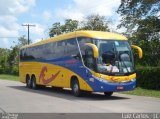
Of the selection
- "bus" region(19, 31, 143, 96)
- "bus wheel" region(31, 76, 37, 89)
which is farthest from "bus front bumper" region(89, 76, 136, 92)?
"bus wheel" region(31, 76, 37, 89)

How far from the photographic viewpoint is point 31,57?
30750mm

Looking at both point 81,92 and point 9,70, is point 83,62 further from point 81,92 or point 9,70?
point 9,70

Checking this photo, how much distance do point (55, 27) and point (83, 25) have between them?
25.0 metres

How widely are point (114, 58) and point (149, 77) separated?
9365mm

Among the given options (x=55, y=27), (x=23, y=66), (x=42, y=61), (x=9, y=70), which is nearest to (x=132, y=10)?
(x=23, y=66)

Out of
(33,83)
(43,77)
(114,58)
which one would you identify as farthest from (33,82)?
(114,58)

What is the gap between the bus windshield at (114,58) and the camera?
19.9 m

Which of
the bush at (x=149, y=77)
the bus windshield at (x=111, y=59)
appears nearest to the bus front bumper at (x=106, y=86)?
the bus windshield at (x=111, y=59)

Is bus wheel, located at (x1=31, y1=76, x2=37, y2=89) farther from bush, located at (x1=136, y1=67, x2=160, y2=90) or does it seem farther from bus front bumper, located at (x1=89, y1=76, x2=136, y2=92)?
bus front bumper, located at (x1=89, y1=76, x2=136, y2=92)

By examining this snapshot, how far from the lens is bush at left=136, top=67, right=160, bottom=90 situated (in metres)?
27.9

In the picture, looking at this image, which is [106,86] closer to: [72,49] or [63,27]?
[72,49]

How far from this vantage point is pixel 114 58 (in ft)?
66.3

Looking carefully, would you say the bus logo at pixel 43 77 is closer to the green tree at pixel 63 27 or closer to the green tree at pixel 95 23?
the green tree at pixel 95 23

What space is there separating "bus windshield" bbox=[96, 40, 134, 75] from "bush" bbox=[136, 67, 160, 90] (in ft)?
25.0
